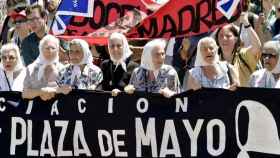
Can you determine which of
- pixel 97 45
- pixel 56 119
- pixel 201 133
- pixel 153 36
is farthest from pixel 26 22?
pixel 201 133

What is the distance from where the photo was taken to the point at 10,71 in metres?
9.22

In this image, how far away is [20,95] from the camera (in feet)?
Answer: 28.4

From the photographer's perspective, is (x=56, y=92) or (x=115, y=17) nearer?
(x=56, y=92)

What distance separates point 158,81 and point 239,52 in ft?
5.25

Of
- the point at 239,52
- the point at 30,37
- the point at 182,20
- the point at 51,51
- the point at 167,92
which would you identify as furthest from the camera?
the point at 30,37

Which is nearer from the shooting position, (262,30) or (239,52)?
(239,52)

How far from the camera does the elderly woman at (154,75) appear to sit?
8.54m

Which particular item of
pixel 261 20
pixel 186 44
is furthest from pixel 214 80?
pixel 261 20

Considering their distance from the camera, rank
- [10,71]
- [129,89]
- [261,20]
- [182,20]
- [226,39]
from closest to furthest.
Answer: [129,89], [10,71], [182,20], [226,39], [261,20]

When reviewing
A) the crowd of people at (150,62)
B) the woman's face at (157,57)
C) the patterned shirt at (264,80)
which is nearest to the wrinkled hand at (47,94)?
the crowd of people at (150,62)

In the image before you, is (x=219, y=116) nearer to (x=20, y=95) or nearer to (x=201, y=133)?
(x=201, y=133)

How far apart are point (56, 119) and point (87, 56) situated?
780mm

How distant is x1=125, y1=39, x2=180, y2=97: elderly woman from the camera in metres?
8.54

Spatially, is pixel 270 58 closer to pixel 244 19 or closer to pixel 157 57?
pixel 157 57
